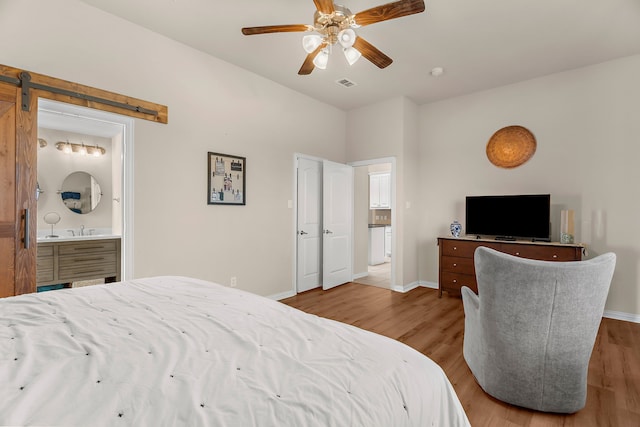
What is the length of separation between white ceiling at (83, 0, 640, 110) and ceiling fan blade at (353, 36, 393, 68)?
39cm

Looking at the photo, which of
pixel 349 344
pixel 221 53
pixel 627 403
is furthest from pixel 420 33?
pixel 627 403

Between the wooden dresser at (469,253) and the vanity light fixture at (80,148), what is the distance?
5.24 metres

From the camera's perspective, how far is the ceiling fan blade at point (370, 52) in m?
2.41

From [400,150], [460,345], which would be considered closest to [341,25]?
[400,150]

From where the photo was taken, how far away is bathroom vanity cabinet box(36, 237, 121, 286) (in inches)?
143

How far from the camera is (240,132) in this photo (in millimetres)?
3691

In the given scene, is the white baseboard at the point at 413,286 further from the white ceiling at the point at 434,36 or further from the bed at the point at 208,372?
the bed at the point at 208,372

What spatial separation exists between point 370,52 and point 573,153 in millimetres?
2993

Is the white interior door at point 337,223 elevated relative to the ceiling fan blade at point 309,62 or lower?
lower

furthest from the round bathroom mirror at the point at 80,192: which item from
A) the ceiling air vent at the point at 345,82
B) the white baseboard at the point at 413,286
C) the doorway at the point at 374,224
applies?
the white baseboard at the point at 413,286

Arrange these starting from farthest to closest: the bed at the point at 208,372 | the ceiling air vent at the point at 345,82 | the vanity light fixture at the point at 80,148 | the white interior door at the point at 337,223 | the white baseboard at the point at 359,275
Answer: the white baseboard at the point at 359,275 → the white interior door at the point at 337,223 → the vanity light fixture at the point at 80,148 → the ceiling air vent at the point at 345,82 → the bed at the point at 208,372

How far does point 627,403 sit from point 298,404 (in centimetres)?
242

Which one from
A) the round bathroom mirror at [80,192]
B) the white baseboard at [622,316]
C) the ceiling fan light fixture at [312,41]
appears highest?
the ceiling fan light fixture at [312,41]

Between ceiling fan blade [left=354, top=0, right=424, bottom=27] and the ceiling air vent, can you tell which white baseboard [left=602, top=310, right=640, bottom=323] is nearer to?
ceiling fan blade [left=354, top=0, right=424, bottom=27]
